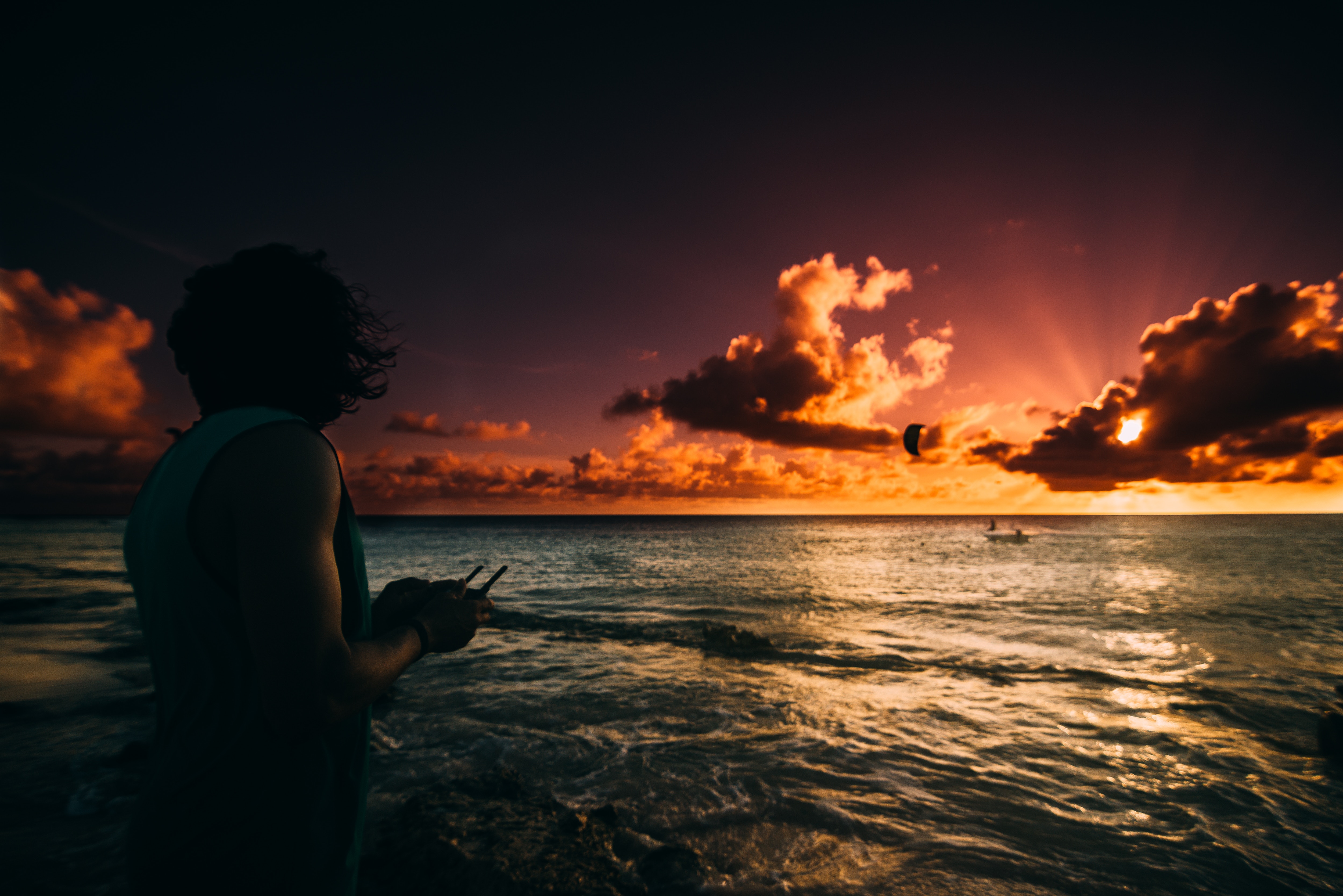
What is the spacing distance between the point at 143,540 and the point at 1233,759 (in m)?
10.9

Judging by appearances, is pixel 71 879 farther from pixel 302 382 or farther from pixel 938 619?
pixel 938 619

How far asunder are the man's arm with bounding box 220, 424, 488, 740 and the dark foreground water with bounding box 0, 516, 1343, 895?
13.6ft

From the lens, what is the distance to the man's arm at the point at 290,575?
113 centimetres

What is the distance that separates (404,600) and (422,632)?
0.45 meters

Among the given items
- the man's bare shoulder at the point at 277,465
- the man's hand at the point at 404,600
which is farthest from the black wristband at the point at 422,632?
the man's bare shoulder at the point at 277,465

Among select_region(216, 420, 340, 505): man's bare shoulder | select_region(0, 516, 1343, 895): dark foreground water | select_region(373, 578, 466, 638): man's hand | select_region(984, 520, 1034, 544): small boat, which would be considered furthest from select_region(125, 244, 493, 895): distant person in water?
select_region(984, 520, 1034, 544): small boat

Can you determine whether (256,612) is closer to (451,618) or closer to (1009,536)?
(451,618)

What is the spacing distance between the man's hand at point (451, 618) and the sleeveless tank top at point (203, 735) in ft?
1.34

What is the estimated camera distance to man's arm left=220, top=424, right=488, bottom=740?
113 cm

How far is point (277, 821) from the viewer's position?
4.42 ft

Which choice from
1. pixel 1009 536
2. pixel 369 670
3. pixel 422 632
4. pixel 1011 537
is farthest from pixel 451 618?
pixel 1009 536

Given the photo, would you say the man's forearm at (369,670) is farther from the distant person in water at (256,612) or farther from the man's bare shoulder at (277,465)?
the man's bare shoulder at (277,465)

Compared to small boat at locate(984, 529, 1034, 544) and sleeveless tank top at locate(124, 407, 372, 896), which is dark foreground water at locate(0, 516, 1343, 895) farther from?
small boat at locate(984, 529, 1034, 544)

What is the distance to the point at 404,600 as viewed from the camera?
1993 mm
